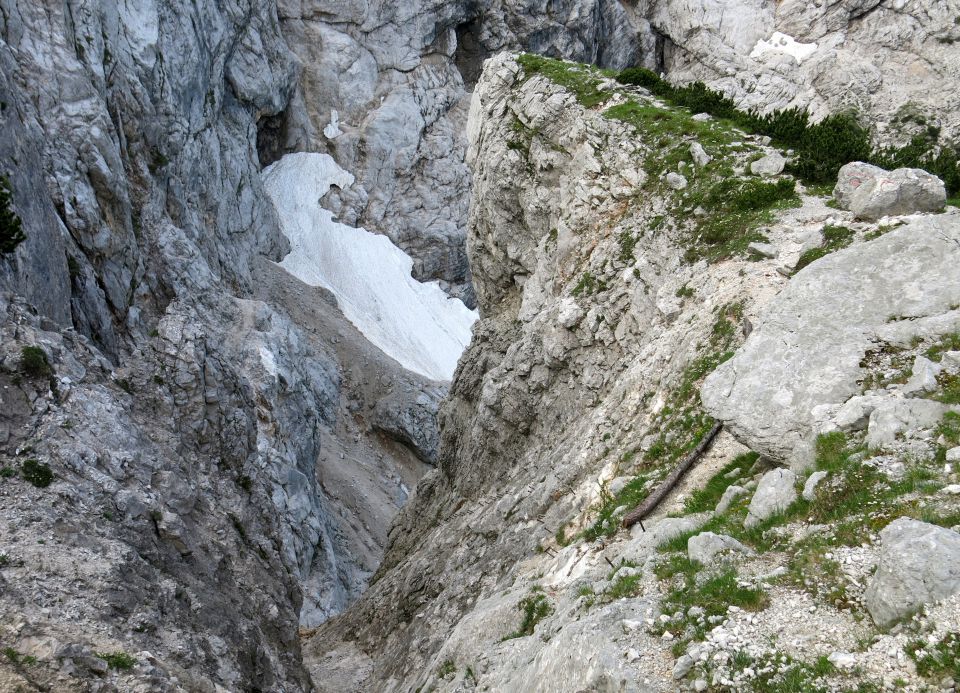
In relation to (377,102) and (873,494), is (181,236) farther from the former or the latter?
(377,102)

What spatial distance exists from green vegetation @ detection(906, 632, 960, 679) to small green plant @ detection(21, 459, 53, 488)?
14.6 meters

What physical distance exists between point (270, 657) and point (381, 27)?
85.2 meters

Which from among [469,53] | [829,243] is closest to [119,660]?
[829,243]

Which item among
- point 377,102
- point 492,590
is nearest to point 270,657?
point 492,590

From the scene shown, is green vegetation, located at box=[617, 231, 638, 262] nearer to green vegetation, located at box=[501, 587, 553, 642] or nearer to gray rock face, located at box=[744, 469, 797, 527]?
green vegetation, located at box=[501, 587, 553, 642]

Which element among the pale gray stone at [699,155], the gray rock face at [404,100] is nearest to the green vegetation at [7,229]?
the pale gray stone at [699,155]

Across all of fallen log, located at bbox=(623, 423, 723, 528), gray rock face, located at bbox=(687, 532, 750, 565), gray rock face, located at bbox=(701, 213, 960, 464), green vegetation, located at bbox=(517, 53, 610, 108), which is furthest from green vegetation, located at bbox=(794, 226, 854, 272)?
green vegetation, located at bbox=(517, 53, 610, 108)

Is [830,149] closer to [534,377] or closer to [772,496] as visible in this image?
[534,377]

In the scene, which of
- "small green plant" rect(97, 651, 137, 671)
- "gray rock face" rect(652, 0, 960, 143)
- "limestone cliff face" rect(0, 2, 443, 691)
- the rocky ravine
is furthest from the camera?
"gray rock face" rect(652, 0, 960, 143)

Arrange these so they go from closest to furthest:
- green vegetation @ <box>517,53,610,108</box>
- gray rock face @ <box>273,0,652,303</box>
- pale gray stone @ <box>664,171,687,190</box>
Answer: pale gray stone @ <box>664,171,687,190</box>
green vegetation @ <box>517,53,610,108</box>
gray rock face @ <box>273,0,652,303</box>

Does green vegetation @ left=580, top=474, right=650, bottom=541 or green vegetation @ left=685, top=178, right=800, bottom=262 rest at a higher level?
green vegetation @ left=685, top=178, right=800, bottom=262

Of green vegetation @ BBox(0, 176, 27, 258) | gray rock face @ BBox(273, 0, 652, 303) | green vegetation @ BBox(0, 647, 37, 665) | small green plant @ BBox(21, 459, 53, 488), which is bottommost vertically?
green vegetation @ BBox(0, 647, 37, 665)

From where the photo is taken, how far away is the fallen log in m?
11.5

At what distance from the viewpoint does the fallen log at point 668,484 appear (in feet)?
37.7
